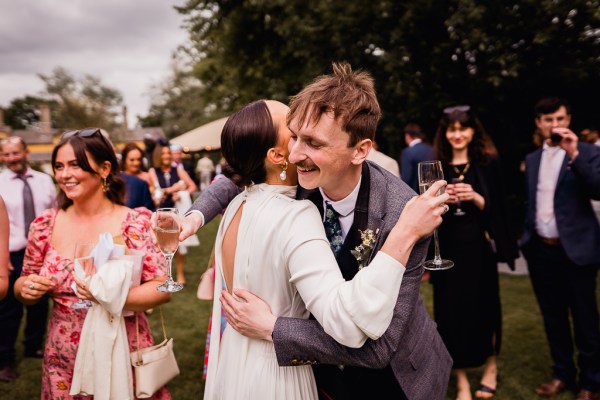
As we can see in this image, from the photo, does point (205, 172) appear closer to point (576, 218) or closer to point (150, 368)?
point (576, 218)

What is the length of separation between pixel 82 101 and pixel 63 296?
6086 centimetres

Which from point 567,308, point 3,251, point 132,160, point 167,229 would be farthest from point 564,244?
point 132,160

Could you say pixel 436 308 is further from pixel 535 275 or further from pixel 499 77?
pixel 499 77

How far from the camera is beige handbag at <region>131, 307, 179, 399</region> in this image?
252cm

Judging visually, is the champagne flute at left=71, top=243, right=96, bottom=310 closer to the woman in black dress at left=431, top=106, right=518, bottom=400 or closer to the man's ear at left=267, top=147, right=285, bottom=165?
the man's ear at left=267, top=147, right=285, bottom=165

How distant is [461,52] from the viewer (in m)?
10.1

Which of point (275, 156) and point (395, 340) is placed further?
point (275, 156)

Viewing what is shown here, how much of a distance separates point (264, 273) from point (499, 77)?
347 inches

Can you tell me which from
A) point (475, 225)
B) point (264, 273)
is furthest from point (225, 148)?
point (475, 225)

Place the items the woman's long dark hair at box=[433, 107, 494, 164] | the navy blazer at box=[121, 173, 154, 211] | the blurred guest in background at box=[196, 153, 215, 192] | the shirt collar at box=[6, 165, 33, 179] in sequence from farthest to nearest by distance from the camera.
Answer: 1. the blurred guest in background at box=[196, 153, 215, 192]
2. the navy blazer at box=[121, 173, 154, 211]
3. the shirt collar at box=[6, 165, 33, 179]
4. the woman's long dark hair at box=[433, 107, 494, 164]

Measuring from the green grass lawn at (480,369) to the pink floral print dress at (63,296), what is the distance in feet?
6.80

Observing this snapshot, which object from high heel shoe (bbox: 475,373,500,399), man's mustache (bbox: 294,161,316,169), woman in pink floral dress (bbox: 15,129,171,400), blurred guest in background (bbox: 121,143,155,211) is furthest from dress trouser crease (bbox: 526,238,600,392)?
blurred guest in background (bbox: 121,143,155,211)

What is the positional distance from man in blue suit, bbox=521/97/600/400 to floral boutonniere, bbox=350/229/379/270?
265 cm

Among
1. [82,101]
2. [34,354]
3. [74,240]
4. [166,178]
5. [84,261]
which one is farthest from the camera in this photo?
[82,101]
